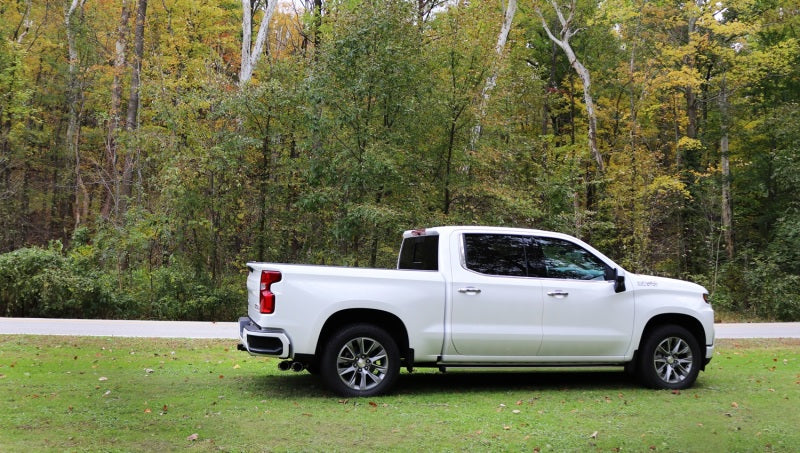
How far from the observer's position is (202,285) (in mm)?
15688

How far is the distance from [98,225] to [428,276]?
1257cm

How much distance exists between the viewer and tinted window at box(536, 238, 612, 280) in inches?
321

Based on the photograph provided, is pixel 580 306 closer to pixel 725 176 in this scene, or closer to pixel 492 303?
pixel 492 303

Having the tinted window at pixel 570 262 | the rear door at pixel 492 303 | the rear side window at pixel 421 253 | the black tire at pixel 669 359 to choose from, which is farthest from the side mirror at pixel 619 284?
the rear side window at pixel 421 253

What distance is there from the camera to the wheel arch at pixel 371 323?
24.2 ft

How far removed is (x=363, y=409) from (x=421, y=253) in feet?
7.86

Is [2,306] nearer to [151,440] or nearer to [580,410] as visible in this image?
[151,440]

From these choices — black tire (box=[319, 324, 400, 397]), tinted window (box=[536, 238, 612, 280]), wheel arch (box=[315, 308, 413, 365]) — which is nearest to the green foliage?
wheel arch (box=[315, 308, 413, 365])

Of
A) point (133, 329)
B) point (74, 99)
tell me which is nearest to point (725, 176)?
point (133, 329)

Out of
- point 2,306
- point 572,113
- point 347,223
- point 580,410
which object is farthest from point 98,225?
point 572,113

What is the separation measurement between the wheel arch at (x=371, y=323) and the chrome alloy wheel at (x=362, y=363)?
0.23 meters

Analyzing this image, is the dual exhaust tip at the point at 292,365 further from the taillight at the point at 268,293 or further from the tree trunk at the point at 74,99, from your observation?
the tree trunk at the point at 74,99

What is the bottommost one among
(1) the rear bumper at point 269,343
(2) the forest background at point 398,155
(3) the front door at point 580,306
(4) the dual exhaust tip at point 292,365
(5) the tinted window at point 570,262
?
(4) the dual exhaust tip at point 292,365

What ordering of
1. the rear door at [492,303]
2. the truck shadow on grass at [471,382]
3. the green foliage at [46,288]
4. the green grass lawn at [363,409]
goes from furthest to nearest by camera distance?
the green foliage at [46,288] → the truck shadow on grass at [471,382] → the rear door at [492,303] → the green grass lawn at [363,409]
